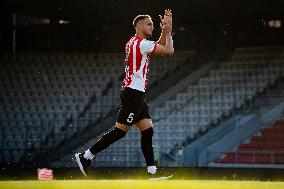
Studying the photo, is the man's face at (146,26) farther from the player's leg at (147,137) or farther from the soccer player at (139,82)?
the player's leg at (147,137)

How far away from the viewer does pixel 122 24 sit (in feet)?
80.6

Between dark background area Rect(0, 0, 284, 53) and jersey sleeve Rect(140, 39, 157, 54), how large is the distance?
12.5 meters

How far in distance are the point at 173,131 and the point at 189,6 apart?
4.00m

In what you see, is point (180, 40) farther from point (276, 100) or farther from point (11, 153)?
point (11, 153)

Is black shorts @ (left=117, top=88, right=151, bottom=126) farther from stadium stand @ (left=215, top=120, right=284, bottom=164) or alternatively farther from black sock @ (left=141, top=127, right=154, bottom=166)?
stadium stand @ (left=215, top=120, right=284, bottom=164)

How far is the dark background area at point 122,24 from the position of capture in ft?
69.0

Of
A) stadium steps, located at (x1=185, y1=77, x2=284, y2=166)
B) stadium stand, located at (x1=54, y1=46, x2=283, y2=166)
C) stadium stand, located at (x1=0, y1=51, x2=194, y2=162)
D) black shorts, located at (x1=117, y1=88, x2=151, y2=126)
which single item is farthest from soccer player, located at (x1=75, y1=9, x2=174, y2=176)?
stadium stand, located at (x1=0, y1=51, x2=194, y2=162)

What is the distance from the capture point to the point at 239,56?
76.2ft

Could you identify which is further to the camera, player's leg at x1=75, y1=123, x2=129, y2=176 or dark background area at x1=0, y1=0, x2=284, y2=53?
dark background area at x1=0, y1=0, x2=284, y2=53

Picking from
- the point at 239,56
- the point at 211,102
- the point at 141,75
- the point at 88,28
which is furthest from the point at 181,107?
the point at 141,75

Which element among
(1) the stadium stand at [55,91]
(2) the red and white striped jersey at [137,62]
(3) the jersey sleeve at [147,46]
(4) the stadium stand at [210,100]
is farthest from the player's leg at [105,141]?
(1) the stadium stand at [55,91]

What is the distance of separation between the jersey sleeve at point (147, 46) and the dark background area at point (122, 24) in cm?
1249

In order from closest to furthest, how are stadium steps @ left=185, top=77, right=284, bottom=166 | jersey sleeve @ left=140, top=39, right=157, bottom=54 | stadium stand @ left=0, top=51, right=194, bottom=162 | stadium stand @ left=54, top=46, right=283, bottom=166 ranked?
jersey sleeve @ left=140, top=39, right=157, bottom=54, stadium steps @ left=185, top=77, right=284, bottom=166, stadium stand @ left=54, top=46, right=283, bottom=166, stadium stand @ left=0, top=51, right=194, bottom=162

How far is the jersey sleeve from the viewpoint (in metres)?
7.75
